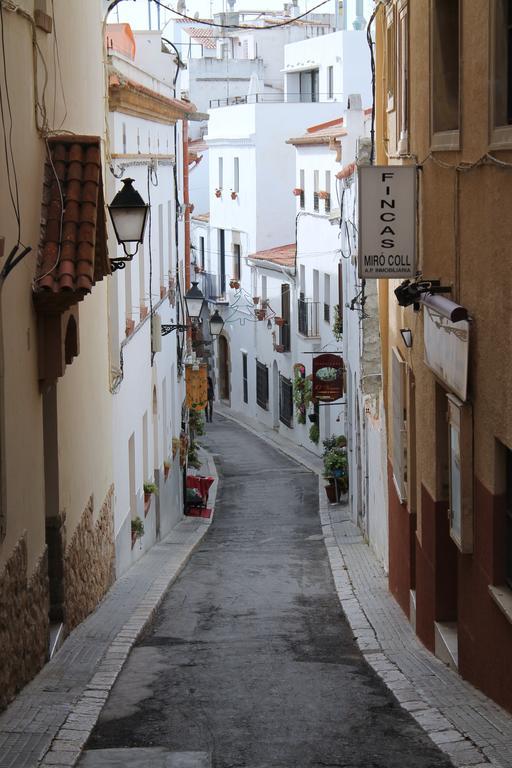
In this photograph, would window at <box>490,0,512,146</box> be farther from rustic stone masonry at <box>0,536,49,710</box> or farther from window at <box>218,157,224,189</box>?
window at <box>218,157,224,189</box>

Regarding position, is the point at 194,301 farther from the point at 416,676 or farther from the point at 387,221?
the point at 416,676

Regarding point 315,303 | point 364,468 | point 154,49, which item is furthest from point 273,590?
point 315,303

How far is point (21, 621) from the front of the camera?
30.2ft

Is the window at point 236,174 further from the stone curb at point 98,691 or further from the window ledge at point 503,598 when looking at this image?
the window ledge at point 503,598

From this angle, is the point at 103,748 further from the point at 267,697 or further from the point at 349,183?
the point at 349,183

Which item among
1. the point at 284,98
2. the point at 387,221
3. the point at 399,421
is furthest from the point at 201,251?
→ the point at 387,221

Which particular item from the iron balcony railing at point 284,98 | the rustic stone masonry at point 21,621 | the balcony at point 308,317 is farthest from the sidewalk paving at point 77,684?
the iron balcony railing at point 284,98

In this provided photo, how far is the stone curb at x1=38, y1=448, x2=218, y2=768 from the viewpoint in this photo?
7.56 meters

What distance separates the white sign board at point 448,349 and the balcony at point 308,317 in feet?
82.5

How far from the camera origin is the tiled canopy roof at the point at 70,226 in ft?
32.8

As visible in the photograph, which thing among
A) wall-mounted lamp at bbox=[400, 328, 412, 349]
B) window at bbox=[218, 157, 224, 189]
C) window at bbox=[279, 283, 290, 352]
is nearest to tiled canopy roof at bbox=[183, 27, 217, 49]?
window at bbox=[218, 157, 224, 189]

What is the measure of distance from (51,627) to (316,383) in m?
16.6

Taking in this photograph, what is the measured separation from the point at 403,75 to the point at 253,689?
6.54 meters

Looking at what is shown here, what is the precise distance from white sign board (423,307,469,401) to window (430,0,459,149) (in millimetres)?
1514
